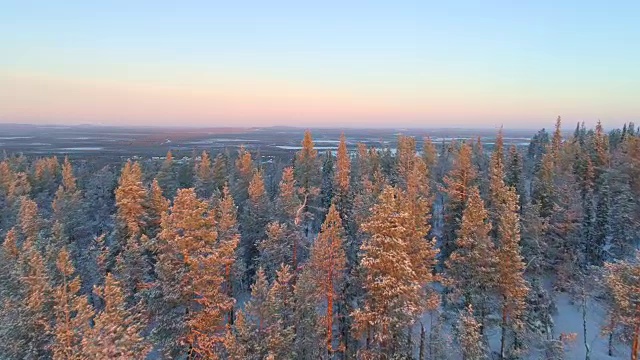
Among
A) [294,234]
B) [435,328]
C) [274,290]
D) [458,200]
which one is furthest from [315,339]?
[458,200]

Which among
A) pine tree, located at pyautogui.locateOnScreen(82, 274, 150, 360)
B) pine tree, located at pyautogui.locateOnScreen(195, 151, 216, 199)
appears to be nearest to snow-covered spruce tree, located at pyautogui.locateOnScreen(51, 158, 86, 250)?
pine tree, located at pyautogui.locateOnScreen(195, 151, 216, 199)

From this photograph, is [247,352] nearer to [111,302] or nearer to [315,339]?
[315,339]

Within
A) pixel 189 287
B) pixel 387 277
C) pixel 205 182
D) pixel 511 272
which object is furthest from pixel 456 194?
pixel 205 182

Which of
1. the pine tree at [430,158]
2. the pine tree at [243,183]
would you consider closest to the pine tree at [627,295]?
the pine tree at [430,158]

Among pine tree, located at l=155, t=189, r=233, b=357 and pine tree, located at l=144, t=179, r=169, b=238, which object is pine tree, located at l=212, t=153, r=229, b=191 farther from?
pine tree, located at l=155, t=189, r=233, b=357

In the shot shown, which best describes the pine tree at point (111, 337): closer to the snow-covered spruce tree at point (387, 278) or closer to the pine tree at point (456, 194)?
the snow-covered spruce tree at point (387, 278)

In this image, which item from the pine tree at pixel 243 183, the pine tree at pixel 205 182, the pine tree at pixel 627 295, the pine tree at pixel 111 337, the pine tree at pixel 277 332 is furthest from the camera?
the pine tree at pixel 205 182

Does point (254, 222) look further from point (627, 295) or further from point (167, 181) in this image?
point (627, 295)

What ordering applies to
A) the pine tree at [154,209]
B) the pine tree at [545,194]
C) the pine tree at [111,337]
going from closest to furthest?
1. the pine tree at [111,337]
2. the pine tree at [154,209]
3. the pine tree at [545,194]
